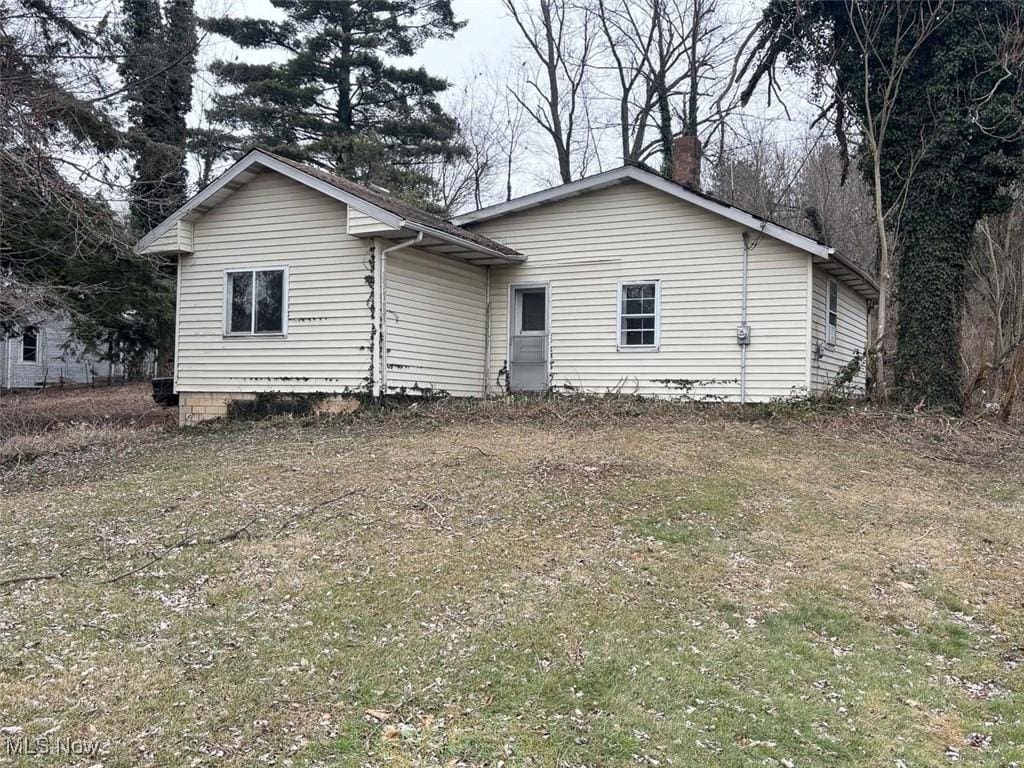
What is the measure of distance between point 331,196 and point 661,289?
589cm

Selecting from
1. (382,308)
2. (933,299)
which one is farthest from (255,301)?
(933,299)

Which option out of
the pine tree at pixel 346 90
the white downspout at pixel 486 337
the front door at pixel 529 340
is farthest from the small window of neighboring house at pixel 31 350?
the front door at pixel 529 340

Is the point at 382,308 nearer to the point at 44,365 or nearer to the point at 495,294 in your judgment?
the point at 495,294

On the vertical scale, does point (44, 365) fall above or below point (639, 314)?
below

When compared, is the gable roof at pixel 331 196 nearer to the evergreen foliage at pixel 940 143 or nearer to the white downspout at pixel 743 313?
the white downspout at pixel 743 313

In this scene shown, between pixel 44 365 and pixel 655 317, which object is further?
pixel 44 365

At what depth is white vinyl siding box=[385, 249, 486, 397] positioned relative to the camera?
12922 mm

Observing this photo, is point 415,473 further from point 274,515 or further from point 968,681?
point 968,681

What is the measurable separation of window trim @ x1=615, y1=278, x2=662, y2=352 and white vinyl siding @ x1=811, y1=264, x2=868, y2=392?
257 cm

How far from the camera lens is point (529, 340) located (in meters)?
15.0

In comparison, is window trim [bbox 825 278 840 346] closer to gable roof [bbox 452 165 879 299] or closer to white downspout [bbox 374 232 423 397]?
gable roof [bbox 452 165 879 299]

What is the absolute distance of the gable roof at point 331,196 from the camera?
1235 cm

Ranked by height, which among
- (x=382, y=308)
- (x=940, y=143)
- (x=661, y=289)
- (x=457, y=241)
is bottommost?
(x=382, y=308)

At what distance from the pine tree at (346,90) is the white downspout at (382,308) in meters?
13.5
